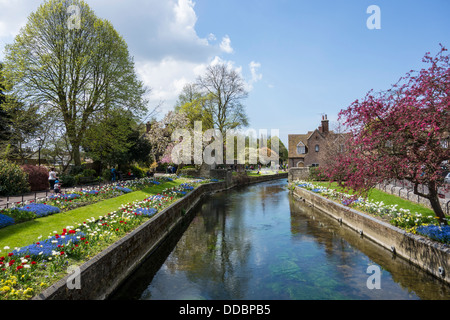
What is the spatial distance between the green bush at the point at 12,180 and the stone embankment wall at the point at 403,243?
20.4 meters

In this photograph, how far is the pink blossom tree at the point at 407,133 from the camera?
29.1 feet

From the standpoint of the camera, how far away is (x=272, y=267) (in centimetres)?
1038

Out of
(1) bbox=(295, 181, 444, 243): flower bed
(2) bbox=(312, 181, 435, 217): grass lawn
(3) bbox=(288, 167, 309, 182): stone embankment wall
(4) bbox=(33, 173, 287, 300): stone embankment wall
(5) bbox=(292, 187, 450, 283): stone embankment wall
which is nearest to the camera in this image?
(4) bbox=(33, 173, 287, 300): stone embankment wall

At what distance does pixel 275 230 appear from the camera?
1620cm

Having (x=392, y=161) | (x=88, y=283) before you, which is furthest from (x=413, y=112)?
(x=88, y=283)

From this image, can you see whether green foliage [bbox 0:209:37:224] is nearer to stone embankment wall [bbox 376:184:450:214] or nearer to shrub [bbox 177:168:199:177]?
stone embankment wall [bbox 376:184:450:214]

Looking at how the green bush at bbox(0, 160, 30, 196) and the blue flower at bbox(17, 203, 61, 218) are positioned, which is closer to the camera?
the blue flower at bbox(17, 203, 61, 218)

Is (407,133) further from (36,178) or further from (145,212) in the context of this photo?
(36,178)

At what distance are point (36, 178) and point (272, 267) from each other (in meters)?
18.9

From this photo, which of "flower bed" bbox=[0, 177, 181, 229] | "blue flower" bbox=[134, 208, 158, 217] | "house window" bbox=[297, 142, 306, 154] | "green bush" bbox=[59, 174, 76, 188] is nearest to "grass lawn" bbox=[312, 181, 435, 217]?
"blue flower" bbox=[134, 208, 158, 217]

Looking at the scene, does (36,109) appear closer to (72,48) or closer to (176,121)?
(72,48)

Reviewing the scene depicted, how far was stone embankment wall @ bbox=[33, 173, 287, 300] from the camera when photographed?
6.01 m

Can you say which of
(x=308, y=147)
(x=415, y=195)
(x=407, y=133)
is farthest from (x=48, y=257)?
(x=308, y=147)

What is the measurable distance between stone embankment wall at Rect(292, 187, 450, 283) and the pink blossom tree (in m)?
1.77
